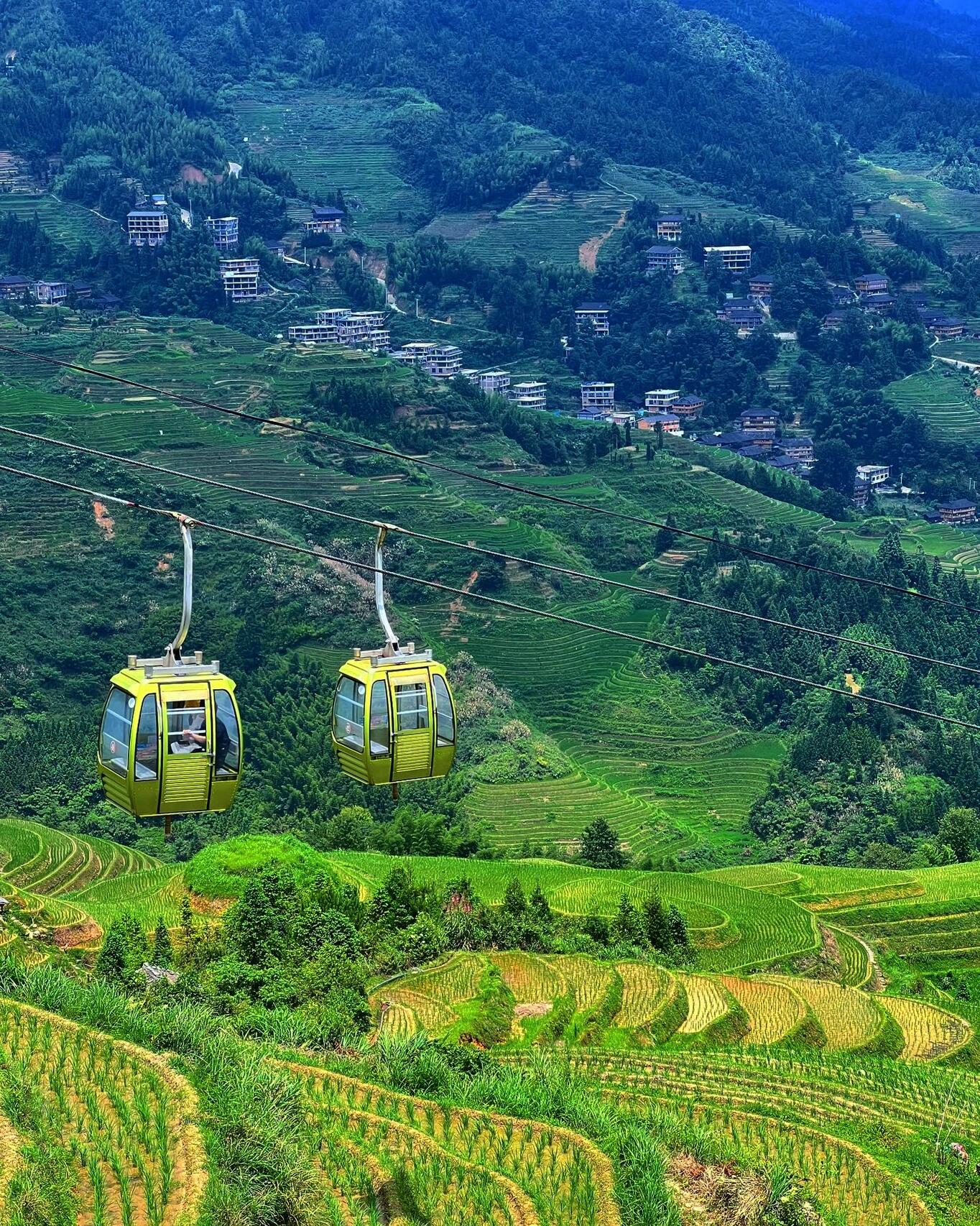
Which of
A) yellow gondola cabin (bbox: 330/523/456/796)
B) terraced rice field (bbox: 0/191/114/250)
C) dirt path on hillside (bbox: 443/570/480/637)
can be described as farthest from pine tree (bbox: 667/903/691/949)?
terraced rice field (bbox: 0/191/114/250)

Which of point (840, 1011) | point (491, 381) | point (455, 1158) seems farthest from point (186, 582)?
point (491, 381)

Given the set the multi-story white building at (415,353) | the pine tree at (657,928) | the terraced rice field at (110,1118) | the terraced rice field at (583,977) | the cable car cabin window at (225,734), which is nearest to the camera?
the terraced rice field at (110,1118)

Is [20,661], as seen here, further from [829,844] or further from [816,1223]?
[816,1223]

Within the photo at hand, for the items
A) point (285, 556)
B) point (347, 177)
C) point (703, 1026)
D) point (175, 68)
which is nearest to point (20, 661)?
point (285, 556)

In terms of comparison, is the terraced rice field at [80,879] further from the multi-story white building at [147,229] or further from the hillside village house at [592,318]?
the hillside village house at [592,318]

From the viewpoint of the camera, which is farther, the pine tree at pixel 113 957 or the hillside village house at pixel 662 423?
the hillside village house at pixel 662 423

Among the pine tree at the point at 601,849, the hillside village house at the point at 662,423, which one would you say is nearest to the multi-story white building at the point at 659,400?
the hillside village house at the point at 662,423

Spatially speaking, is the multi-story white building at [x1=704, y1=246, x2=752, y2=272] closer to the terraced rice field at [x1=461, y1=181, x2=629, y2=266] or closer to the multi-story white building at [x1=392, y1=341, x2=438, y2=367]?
the terraced rice field at [x1=461, y1=181, x2=629, y2=266]
